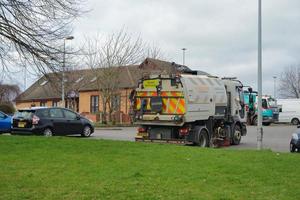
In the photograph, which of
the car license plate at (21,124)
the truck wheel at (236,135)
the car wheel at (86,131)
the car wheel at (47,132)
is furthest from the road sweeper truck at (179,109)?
the car wheel at (86,131)

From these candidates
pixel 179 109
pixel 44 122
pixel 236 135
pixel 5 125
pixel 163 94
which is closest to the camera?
pixel 179 109

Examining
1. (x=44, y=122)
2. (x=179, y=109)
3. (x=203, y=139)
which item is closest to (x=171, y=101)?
(x=179, y=109)

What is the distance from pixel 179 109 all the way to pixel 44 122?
23.5ft

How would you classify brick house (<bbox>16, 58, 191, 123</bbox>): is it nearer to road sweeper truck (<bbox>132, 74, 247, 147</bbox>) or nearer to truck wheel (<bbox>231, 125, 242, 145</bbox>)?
truck wheel (<bbox>231, 125, 242, 145</bbox>)

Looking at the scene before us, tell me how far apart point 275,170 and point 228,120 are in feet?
38.1

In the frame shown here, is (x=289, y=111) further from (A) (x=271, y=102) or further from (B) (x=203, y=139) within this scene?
(B) (x=203, y=139)

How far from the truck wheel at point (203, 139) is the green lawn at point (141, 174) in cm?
555

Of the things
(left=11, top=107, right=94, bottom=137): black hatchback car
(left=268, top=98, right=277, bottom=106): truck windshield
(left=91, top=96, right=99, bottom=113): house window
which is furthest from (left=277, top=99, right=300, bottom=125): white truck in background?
(left=11, top=107, right=94, bottom=137): black hatchback car

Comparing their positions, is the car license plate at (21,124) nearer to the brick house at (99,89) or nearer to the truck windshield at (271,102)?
the brick house at (99,89)

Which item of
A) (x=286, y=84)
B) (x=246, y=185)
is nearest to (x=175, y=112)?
(x=246, y=185)

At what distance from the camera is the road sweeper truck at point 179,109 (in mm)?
18641

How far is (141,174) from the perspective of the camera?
9.38m

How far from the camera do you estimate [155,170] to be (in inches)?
393

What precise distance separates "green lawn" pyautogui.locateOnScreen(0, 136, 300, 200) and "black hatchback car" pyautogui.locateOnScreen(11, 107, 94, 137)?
8.33 meters
